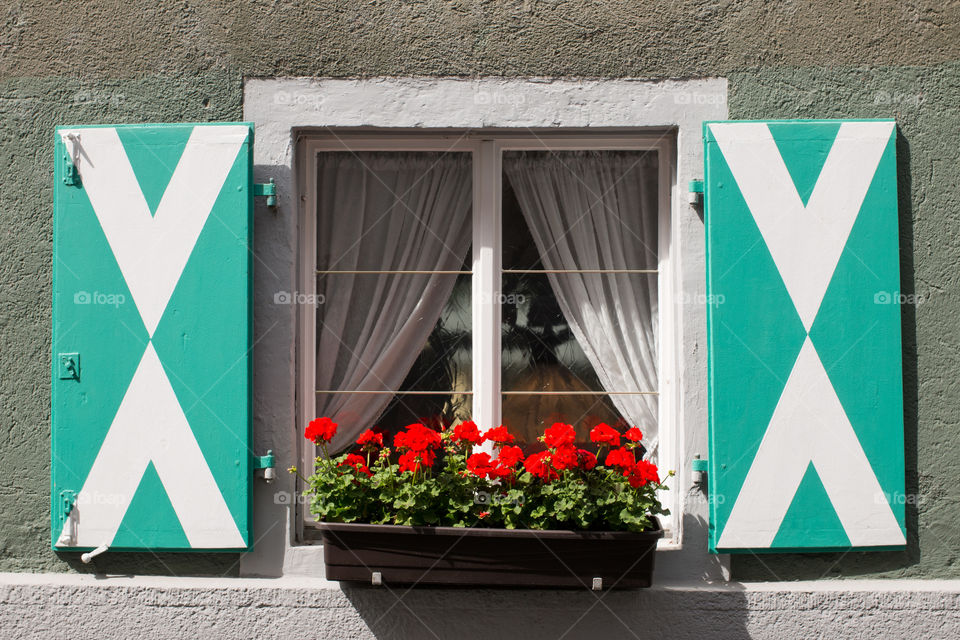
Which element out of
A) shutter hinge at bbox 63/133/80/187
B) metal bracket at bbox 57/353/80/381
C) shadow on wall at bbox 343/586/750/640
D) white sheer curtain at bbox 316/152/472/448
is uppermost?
shutter hinge at bbox 63/133/80/187

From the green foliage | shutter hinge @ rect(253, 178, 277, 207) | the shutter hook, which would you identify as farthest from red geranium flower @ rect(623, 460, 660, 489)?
the shutter hook

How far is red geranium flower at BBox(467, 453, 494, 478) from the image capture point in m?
2.91

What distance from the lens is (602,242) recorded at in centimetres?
350

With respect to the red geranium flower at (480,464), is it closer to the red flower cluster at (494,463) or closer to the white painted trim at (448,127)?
the red flower cluster at (494,463)

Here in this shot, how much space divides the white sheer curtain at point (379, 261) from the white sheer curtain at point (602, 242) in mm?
346

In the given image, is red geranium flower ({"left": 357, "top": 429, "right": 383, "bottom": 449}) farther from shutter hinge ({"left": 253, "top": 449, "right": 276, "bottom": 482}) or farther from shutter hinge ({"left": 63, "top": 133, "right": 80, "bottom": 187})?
shutter hinge ({"left": 63, "top": 133, "right": 80, "bottom": 187})

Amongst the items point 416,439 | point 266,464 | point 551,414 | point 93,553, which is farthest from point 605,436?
point 93,553

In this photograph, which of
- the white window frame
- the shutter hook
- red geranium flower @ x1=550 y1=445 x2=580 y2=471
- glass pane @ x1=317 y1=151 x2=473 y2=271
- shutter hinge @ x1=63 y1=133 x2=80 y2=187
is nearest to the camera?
red geranium flower @ x1=550 y1=445 x2=580 y2=471

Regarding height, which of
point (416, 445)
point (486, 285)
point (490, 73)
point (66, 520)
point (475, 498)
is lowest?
point (66, 520)

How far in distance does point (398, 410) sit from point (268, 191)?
110 centimetres

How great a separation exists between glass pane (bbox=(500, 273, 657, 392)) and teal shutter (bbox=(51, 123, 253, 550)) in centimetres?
112

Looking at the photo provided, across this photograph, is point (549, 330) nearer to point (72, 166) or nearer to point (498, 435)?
point (498, 435)

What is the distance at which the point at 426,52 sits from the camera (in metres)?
3.34

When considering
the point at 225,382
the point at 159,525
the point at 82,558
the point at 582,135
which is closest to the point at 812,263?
the point at 582,135
